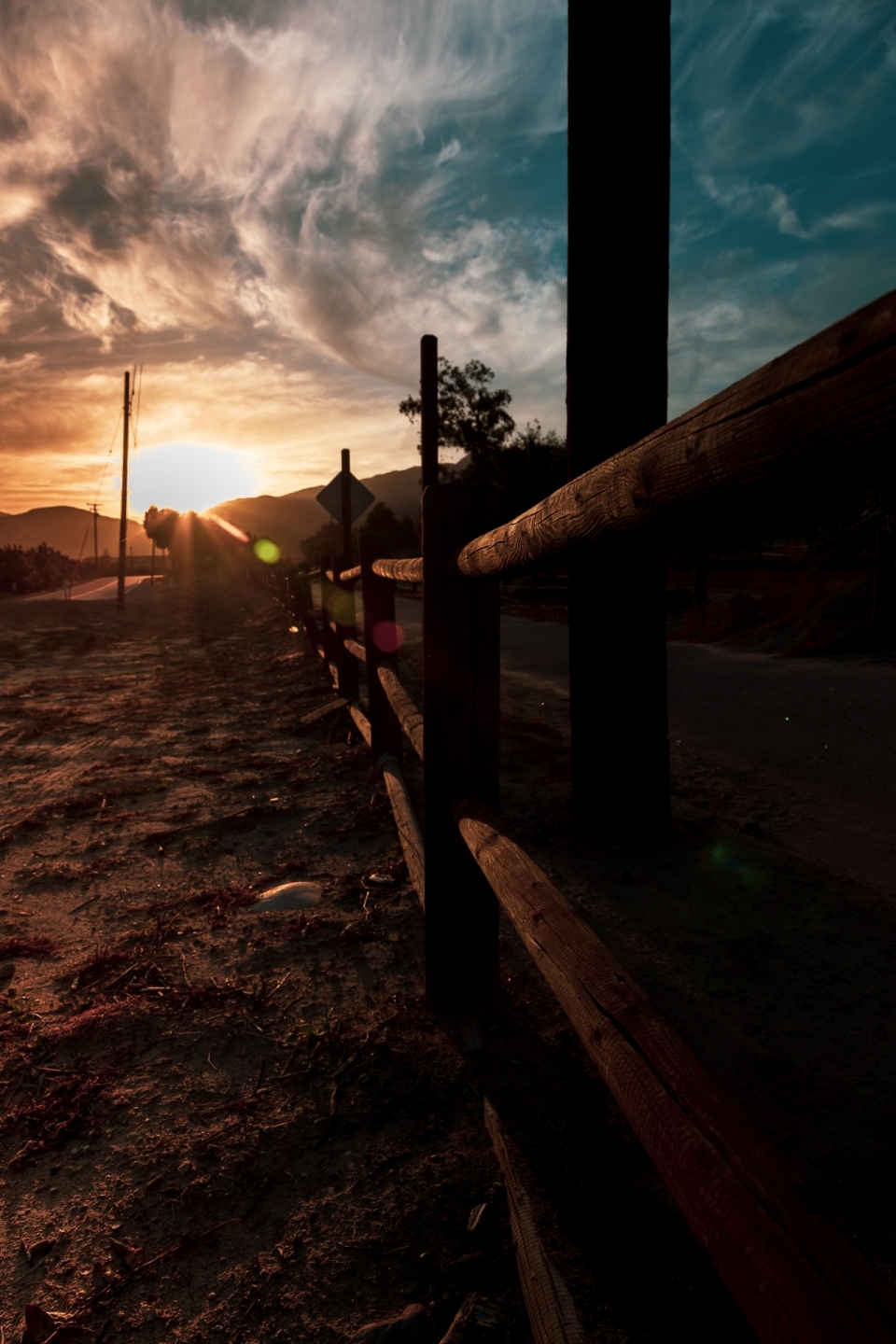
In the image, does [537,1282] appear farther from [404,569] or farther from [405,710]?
[404,569]

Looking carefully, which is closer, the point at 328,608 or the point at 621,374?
the point at 621,374

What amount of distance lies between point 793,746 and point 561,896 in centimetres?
428

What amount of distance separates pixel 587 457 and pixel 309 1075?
8.67 feet

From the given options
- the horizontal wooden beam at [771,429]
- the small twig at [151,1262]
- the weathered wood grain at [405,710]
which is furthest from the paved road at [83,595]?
the horizontal wooden beam at [771,429]

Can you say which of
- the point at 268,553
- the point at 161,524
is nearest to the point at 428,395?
the point at 268,553

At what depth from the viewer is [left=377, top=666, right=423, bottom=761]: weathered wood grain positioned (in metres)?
2.66

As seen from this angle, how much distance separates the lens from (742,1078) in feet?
6.23

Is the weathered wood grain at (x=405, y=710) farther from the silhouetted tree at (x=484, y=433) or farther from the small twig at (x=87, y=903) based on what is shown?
the silhouetted tree at (x=484, y=433)

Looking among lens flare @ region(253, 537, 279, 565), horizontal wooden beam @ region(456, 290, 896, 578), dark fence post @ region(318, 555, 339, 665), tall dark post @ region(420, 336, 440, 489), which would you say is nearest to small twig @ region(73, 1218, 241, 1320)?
horizontal wooden beam @ region(456, 290, 896, 578)

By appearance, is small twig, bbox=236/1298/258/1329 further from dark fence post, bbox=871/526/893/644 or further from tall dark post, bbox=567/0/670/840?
dark fence post, bbox=871/526/893/644

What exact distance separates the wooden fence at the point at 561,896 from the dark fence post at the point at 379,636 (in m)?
2.44

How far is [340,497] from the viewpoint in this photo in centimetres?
1276

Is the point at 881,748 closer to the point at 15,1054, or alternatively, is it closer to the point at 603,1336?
the point at 603,1336

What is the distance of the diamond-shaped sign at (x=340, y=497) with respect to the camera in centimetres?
1248
